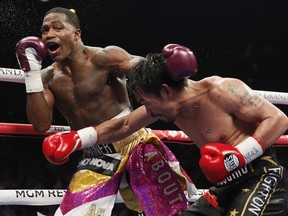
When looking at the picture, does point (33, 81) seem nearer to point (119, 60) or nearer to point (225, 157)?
point (119, 60)

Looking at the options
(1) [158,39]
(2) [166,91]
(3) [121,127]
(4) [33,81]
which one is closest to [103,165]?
(3) [121,127]

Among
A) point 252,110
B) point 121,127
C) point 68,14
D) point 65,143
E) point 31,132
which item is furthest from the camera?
point 68,14

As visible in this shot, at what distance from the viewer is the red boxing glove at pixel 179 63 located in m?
1.52

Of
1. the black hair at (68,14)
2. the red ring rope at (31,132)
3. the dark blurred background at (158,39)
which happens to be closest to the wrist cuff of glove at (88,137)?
the red ring rope at (31,132)

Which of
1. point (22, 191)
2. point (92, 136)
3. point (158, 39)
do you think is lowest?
point (158, 39)

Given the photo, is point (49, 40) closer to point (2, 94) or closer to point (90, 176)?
point (90, 176)

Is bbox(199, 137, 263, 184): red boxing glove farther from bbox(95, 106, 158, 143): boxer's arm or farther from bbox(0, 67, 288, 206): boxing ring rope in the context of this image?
bbox(0, 67, 288, 206): boxing ring rope

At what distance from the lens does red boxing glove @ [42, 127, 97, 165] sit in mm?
1767

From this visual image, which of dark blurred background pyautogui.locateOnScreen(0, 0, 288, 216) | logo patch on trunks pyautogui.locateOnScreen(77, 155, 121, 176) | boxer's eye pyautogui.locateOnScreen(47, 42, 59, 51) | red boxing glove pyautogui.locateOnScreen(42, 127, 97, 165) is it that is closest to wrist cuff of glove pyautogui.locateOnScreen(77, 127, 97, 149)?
red boxing glove pyautogui.locateOnScreen(42, 127, 97, 165)

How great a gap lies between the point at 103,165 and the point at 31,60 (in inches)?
18.2

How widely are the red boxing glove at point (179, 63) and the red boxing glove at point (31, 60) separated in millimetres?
589

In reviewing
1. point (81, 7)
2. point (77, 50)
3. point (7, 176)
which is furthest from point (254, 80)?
point (77, 50)

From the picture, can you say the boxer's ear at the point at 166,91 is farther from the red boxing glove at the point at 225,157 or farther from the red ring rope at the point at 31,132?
the red ring rope at the point at 31,132

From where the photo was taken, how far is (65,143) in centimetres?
178
